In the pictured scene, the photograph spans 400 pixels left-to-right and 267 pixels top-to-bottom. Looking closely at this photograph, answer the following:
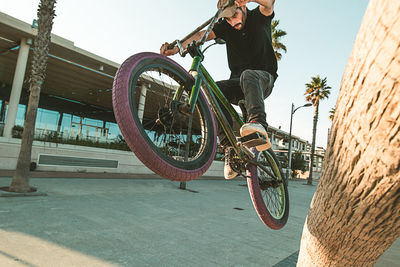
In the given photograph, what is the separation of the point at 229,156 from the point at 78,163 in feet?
54.6

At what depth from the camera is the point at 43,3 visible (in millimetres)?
10273

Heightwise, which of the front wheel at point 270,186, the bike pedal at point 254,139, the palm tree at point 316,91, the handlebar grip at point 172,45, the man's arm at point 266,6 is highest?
the palm tree at point 316,91

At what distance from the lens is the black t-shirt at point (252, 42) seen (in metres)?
2.61

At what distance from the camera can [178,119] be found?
2314 mm

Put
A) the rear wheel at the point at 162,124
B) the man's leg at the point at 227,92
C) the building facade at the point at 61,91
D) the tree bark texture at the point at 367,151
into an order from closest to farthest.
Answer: the tree bark texture at the point at 367,151, the rear wheel at the point at 162,124, the man's leg at the point at 227,92, the building facade at the point at 61,91

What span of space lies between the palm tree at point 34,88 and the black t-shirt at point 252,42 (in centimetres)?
987

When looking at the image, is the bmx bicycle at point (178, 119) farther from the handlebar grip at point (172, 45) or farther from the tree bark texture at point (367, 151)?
the tree bark texture at point (367, 151)

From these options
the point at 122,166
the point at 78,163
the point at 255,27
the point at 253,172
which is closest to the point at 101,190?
the point at 78,163

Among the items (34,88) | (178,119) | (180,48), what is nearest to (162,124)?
(178,119)

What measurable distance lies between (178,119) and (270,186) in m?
1.90

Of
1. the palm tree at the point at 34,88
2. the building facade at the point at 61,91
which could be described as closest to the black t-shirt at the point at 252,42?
the building facade at the point at 61,91

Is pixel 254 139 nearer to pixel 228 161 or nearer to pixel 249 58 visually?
pixel 228 161

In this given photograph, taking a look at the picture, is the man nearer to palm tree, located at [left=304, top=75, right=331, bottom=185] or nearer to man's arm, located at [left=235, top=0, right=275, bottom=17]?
man's arm, located at [left=235, top=0, right=275, bottom=17]

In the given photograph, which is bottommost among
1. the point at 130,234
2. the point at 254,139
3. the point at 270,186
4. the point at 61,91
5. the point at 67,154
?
the point at 130,234
